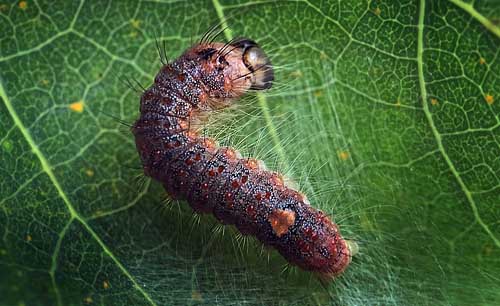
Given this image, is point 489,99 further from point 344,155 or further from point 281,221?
point 281,221

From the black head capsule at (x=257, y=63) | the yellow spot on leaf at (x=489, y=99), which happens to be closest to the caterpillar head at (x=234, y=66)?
the black head capsule at (x=257, y=63)

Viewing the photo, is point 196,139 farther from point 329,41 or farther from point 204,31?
point 329,41

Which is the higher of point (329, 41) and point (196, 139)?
point (329, 41)

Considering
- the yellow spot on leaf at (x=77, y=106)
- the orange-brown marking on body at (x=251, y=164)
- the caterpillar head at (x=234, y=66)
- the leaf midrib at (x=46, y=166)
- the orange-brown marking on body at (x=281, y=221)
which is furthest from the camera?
the yellow spot on leaf at (x=77, y=106)

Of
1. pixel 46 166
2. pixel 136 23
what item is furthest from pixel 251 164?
pixel 46 166

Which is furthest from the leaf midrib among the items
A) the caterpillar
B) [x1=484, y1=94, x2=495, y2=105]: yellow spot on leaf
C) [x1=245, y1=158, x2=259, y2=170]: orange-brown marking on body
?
[x1=484, y1=94, x2=495, y2=105]: yellow spot on leaf

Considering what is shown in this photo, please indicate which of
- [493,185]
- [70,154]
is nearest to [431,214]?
[493,185]

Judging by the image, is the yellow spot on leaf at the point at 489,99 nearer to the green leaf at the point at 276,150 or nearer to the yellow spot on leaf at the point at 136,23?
the green leaf at the point at 276,150
